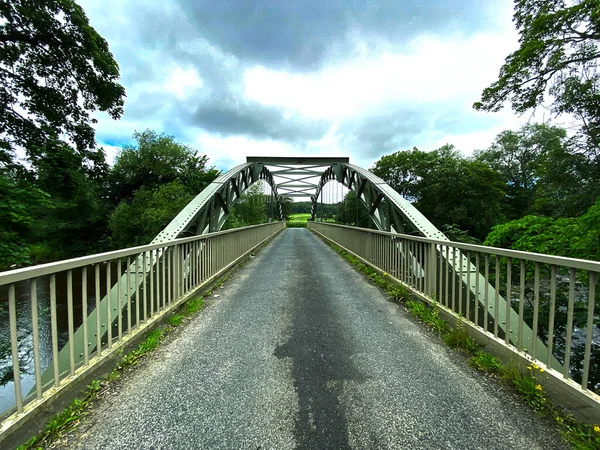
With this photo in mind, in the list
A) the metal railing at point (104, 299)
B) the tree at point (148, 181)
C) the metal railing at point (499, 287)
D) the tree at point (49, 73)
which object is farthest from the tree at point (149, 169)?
the metal railing at point (499, 287)

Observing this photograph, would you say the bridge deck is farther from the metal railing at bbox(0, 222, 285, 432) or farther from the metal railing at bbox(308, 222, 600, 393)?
the metal railing at bbox(308, 222, 600, 393)

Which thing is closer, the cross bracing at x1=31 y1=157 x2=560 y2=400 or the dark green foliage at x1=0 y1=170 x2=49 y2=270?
the cross bracing at x1=31 y1=157 x2=560 y2=400

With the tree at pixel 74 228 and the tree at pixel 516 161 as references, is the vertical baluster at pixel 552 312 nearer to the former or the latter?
the tree at pixel 74 228

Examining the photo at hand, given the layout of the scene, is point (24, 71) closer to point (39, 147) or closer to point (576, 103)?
point (39, 147)

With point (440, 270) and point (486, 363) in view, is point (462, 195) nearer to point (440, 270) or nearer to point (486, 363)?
point (440, 270)

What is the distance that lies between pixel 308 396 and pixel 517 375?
146 centimetres

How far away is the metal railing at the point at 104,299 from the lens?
1.49 metres

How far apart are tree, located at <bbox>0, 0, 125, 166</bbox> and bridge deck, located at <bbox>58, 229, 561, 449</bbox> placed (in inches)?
334

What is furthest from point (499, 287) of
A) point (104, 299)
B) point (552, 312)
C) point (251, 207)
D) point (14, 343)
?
point (251, 207)

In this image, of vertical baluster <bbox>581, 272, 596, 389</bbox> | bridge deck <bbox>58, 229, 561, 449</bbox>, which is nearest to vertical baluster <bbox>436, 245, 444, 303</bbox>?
bridge deck <bbox>58, 229, 561, 449</bbox>

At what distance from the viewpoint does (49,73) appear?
8.03m

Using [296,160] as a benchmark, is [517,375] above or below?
below

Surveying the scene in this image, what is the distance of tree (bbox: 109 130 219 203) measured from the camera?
1981cm

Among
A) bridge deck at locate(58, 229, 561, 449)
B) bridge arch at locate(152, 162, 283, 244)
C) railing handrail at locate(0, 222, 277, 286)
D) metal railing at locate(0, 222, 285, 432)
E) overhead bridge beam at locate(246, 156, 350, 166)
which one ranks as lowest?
bridge deck at locate(58, 229, 561, 449)
